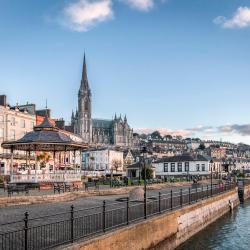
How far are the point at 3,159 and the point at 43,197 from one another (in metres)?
47.3

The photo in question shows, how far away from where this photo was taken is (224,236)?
88.8 feet

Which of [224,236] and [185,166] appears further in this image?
[185,166]

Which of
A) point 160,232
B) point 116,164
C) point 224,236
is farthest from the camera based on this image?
point 116,164

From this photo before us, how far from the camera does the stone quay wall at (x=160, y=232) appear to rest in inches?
539

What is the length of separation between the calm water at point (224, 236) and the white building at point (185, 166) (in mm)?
66916

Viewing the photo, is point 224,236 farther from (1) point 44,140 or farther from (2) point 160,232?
(1) point 44,140

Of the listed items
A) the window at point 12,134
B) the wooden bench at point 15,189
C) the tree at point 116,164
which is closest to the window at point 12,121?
the window at point 12,134

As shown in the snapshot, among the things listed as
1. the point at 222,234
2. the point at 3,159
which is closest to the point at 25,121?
the point at 3,159

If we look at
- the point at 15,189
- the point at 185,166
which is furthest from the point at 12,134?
the point at 15,189

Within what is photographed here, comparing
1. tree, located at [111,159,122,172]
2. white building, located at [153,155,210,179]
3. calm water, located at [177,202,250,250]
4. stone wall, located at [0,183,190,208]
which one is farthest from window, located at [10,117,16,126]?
tree, located at [111,159,122,172]

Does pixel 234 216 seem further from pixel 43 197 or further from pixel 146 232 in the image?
pixel 146 232

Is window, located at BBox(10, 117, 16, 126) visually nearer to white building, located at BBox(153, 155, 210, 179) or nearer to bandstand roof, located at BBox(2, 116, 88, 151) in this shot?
bandstand roof, located at BBox(2, 116, 88, 151)

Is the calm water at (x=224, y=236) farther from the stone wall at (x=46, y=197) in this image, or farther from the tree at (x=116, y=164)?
the tree at (x=116, y=164)

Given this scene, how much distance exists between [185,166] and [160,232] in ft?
281
